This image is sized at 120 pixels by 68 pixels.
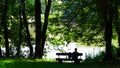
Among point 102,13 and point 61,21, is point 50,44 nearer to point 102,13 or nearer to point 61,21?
point 61,21

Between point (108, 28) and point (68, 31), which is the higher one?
point (108, 28)

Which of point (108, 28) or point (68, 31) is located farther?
point (68, 31)

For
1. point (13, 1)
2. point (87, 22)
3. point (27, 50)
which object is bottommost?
point (27, 50)

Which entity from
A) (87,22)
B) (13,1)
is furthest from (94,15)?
(13,1)

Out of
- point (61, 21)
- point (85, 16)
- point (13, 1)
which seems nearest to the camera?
point (85, 16)

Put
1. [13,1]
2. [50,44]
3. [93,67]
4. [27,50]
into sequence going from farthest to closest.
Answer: [50,44] → [27,50] → [13,1] → [93,67]

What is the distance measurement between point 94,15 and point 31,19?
12.5 meters

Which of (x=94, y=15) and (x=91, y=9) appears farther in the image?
(x=94, y=15)

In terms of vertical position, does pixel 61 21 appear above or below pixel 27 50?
above

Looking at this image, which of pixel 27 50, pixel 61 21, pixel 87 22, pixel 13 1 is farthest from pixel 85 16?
pixel 27 50

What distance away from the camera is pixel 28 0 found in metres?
36.1

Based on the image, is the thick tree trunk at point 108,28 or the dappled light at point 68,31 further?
the thick tree trunk at point 108,28

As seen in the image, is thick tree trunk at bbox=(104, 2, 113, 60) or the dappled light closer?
the dappled light

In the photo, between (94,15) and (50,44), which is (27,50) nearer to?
(50,44)
